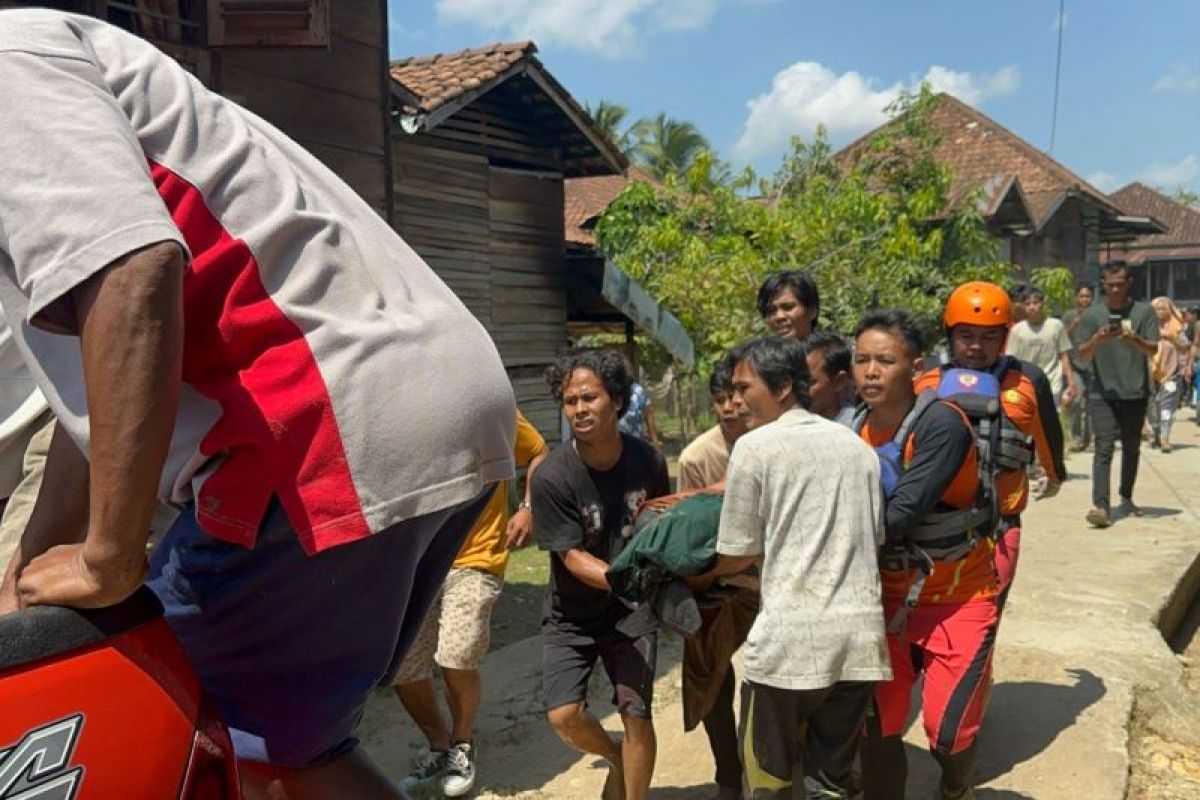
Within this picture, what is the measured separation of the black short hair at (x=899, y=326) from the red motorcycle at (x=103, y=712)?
2810 millimetres

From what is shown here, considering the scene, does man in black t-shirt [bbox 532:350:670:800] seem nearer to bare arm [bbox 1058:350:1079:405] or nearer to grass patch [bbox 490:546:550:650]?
grass patch [bbox 490:546:550:650]

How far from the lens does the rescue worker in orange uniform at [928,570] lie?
11.4ft

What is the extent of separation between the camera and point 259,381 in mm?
1370

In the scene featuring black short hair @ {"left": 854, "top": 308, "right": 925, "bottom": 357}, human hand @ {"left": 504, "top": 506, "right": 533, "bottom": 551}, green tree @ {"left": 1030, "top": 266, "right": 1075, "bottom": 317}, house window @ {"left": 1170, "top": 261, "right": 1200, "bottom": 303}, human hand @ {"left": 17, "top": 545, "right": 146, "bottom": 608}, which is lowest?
human hand @ {"left": 504, "top": 506, "right": 533, "bottom": 551}

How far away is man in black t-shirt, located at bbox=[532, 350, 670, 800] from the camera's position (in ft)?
11.9

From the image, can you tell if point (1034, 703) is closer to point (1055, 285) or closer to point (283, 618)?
point (283, 618)

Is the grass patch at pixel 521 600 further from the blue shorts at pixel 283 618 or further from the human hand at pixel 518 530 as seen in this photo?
the blue shorts at pixel 283 618

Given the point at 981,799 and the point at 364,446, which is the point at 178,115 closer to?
the point at 364,446

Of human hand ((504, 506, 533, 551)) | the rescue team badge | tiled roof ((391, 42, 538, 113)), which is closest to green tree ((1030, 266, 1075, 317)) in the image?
tiled roof ((391, 42, 538, 113))

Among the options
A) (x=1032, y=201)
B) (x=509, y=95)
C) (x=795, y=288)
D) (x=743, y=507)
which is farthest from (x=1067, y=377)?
(x=1032, y=201)

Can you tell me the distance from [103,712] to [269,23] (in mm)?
5823

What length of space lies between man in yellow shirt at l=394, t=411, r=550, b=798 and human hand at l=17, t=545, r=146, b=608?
9.37ft

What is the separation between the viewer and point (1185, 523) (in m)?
8.27

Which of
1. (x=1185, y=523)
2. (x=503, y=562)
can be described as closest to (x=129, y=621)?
(x=503, y=562)
